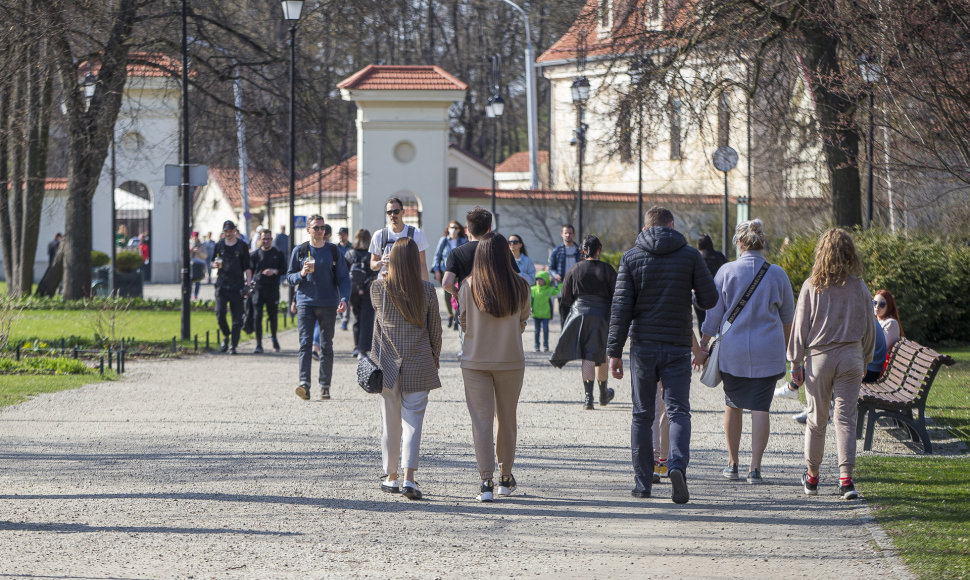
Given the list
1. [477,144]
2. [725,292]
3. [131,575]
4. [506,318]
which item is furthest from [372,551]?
[477,144]

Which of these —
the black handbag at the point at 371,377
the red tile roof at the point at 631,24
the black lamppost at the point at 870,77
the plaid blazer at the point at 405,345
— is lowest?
the black handbag at the point at 371,377

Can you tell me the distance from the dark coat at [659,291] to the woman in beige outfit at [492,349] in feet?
2.11

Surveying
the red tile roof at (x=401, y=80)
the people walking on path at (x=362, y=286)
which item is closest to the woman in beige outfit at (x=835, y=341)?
the people walking on path at (x=362, y=286)

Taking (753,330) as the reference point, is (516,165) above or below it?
above

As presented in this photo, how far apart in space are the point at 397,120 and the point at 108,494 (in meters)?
28.3

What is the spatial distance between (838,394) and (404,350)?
9.50 feet

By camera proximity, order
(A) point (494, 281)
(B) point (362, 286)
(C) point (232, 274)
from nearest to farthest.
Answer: (A) point (494, 281) → (B) point (362, 286) → (C) point (232, 274)

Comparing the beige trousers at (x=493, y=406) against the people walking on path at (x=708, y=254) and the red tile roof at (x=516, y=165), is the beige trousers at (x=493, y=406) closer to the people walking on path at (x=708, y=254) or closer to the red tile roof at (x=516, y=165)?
the people walking on path at (x=708, y=254)

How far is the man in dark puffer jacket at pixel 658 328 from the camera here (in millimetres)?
8055

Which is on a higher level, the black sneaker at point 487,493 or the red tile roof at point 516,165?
the red tile roof at point 516,165

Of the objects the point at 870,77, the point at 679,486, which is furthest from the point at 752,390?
the point at 870,77

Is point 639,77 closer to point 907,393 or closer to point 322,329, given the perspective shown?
point 322,329

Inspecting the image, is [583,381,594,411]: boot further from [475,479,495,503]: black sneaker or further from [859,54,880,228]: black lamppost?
[475,479,495,503]: black sneaker

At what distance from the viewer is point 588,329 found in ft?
39.6
